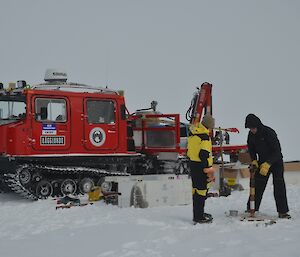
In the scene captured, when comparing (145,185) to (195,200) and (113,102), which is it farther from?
(113,102)

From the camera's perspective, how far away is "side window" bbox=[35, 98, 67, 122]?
9680 mm

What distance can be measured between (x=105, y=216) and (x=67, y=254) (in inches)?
88.4

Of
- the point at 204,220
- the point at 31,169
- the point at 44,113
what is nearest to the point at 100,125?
the point at 44,113

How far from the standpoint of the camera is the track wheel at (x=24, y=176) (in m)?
9.41

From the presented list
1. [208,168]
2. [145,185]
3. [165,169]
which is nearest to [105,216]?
[145,185]

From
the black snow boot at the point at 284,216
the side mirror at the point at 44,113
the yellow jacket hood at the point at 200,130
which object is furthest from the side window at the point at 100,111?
the black snow boot at the point at 284,216

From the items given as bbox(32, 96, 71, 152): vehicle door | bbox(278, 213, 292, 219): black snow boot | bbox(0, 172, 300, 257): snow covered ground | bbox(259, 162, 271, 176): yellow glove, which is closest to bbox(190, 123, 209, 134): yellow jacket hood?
bbox(259, 162, 271, 176): yellow glove

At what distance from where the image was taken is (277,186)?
22.6 ft

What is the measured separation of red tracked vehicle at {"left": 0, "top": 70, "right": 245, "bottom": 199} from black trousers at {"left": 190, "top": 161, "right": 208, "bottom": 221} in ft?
12.3

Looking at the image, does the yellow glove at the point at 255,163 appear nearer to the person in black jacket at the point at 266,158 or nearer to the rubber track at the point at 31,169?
the person in black jacket at the point at 266,158

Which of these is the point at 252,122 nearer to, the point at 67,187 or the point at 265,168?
the point at 265,168

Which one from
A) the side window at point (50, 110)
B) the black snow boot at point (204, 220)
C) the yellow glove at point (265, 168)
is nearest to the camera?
the black snow boot at point (204, 220)

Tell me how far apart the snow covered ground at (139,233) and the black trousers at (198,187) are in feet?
0.71

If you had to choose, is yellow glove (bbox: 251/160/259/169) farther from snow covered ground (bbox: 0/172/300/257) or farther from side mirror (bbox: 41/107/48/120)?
side mirror (bbox: 41/107/48/120)
